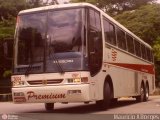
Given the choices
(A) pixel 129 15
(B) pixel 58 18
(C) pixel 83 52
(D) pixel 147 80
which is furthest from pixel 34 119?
(A) pixel 129 15

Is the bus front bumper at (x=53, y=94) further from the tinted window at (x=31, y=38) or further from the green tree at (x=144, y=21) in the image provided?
the green tree at (x=144, y=21)

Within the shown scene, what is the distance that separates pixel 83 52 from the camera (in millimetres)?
13695

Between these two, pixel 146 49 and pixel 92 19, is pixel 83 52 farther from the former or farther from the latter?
pixel 146 49

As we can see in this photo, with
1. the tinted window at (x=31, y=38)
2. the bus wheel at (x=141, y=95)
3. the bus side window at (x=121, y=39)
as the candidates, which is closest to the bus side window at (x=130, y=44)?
the bus side window at (x=121, y=39)

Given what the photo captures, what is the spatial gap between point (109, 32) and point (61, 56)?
3278mm

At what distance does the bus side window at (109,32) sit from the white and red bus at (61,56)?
0.35m

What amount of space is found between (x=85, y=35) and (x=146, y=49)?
12.1 m

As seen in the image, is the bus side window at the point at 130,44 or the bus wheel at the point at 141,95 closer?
the bus side window at the point at 130,44

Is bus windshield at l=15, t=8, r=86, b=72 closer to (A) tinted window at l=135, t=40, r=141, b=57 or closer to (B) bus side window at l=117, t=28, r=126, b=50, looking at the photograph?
(B) bus side window at l=117, t=28, r=126, b=50

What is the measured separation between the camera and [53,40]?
14.1 meters

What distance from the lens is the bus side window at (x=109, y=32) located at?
16.0m

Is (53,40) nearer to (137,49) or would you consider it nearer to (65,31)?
(65,31)

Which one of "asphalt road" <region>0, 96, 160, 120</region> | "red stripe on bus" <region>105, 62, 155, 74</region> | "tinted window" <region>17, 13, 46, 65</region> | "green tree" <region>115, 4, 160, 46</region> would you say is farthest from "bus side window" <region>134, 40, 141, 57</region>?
"green tree" <region>115, 4, 160, 46</region>

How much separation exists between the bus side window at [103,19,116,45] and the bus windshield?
2.01 meters
